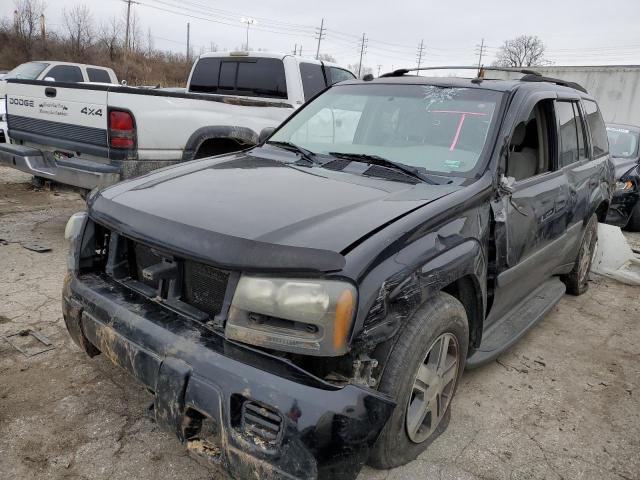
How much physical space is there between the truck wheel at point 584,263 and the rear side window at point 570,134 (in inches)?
31.7

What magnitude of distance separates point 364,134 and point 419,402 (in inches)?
69.3

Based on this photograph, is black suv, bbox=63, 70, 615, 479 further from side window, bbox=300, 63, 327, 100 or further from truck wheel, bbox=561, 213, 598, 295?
side window, bbox=300, 63, 327, 100

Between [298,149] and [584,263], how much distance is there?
3.00 meters

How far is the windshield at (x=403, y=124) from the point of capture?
296 cm

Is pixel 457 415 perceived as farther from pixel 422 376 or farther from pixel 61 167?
pixel 61 167

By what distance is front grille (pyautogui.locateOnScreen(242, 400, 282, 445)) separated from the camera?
1.77 metres

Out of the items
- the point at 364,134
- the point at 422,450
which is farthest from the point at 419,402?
the point at 364,134

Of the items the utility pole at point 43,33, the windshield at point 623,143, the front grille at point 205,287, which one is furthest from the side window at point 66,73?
the utility pole at point 43,33

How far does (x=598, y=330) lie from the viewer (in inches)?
165

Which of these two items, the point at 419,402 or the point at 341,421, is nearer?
the point at 341,421

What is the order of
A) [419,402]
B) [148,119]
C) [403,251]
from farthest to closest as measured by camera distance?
1. [148,119]
2. [419,402]
3. [403,251]

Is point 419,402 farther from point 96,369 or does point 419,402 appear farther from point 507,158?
point 96,369

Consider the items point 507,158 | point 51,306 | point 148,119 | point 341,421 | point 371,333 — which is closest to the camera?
point 341,421

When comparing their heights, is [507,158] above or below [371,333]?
above
